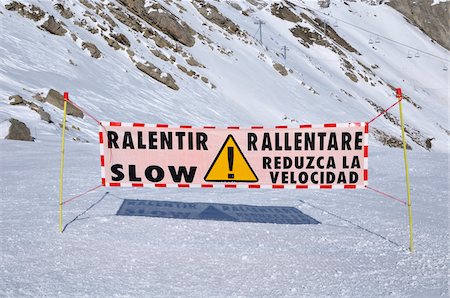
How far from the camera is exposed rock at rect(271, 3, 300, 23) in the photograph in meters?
63.2

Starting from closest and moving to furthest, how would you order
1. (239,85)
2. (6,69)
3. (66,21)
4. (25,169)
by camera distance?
(25,169) → (6,69) → (66,21) → (239,85)

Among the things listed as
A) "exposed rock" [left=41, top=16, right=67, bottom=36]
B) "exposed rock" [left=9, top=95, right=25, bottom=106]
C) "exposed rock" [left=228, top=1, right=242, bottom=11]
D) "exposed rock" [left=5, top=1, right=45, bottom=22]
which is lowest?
"exposed rock" [left=9, top=95, right=25, bottom=106]

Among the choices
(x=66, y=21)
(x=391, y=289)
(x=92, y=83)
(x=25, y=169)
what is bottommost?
(x=391, y=289)

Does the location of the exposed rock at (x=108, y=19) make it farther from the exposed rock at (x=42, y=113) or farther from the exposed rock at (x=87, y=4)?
the exposed rock at (x=42, y=113)

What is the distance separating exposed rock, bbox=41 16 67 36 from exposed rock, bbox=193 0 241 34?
22193mm

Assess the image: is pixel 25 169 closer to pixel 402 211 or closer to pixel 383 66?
pixel 402 211

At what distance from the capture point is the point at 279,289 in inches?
187

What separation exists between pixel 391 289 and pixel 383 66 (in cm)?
6571

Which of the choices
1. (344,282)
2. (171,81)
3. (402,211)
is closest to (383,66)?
(171,81)

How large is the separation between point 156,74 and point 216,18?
19.4 meters

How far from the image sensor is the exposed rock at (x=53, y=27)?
2738cm

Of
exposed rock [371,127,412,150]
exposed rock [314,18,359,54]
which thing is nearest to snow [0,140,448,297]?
exposed rock [371,127,412,150]

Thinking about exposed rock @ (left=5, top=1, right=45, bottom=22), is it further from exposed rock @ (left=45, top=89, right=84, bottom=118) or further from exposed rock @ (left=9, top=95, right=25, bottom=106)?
exposed rock @ (left=9, top=95, right=25, bottom=106)

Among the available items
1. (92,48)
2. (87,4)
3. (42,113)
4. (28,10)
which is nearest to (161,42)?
(87,4)
